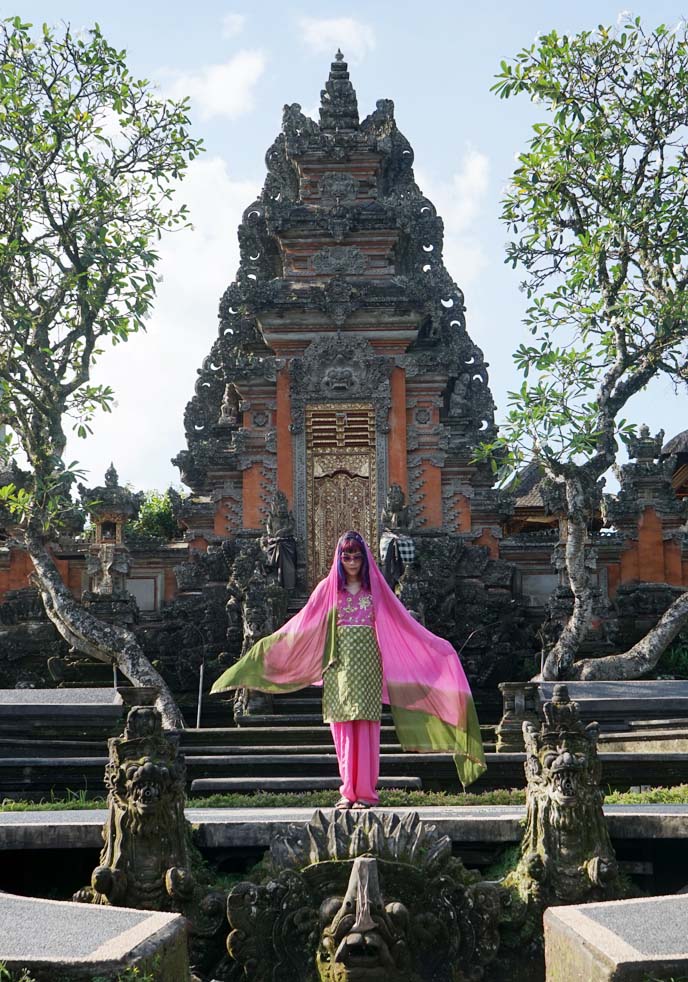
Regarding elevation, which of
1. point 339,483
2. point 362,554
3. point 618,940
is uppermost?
point 339,483

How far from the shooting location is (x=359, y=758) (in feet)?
29.1

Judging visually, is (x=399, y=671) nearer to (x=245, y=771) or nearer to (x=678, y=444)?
(x=245, y=771)

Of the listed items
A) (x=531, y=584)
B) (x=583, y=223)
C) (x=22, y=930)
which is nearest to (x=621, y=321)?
(x=583, y=223)

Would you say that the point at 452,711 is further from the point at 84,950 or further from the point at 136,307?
the point at 136,307

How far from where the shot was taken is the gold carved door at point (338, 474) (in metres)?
20.2

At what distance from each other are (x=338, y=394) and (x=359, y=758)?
12.1 meters

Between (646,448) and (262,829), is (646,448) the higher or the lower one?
the higher one

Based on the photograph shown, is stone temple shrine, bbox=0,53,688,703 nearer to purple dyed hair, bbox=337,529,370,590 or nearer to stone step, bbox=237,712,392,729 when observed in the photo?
stone step, bbox=237,712,392,729

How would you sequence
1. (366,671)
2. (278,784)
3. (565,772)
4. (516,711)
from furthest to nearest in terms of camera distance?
(516,711)
(278,784)
(366,671)
(565,772)

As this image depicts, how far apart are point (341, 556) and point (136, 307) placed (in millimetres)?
8794

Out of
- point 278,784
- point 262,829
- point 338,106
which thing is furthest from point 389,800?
point 338,106

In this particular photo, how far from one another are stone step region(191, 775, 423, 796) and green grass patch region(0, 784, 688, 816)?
16 centimetres

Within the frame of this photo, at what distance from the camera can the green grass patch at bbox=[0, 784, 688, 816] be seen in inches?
410

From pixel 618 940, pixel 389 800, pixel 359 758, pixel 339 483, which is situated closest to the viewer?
pixel 618 940
